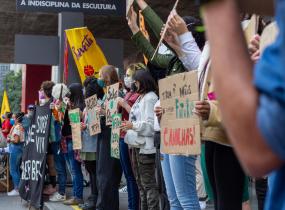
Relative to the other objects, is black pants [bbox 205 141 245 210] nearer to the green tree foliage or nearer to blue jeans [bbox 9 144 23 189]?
blue jeans [bbox 9 144 23 189]

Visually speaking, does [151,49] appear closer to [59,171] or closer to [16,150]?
[59,171]

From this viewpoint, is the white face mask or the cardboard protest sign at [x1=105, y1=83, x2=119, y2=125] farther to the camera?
the white face mask

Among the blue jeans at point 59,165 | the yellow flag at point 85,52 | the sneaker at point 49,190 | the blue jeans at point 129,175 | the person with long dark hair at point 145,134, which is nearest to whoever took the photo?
the person with long dark hair at point 145,134

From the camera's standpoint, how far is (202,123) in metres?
3.14

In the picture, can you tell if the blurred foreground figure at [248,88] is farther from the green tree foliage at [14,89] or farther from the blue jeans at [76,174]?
the green tree foliage at [14,89]

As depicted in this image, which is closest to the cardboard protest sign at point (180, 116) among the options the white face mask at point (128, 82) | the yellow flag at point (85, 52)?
the white face mask at point (128, 82)

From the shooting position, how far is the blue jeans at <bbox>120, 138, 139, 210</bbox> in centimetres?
602

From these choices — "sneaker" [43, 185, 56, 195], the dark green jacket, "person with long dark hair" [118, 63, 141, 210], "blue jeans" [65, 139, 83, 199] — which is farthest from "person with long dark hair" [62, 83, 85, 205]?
the dark green jacket

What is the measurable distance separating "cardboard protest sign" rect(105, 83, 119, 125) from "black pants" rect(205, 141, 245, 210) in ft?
9.44

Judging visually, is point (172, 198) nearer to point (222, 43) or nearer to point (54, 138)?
point (222, 43)

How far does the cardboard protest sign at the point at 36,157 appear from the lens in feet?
26.1

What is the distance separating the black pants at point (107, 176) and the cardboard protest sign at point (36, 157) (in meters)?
1.83

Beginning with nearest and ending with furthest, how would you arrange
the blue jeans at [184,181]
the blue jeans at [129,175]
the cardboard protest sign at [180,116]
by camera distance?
the cardboard protest sign at [180,116] < the blue jeans at [184,181] < the blue jeans at [129,175]

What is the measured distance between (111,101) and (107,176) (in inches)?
35.5
